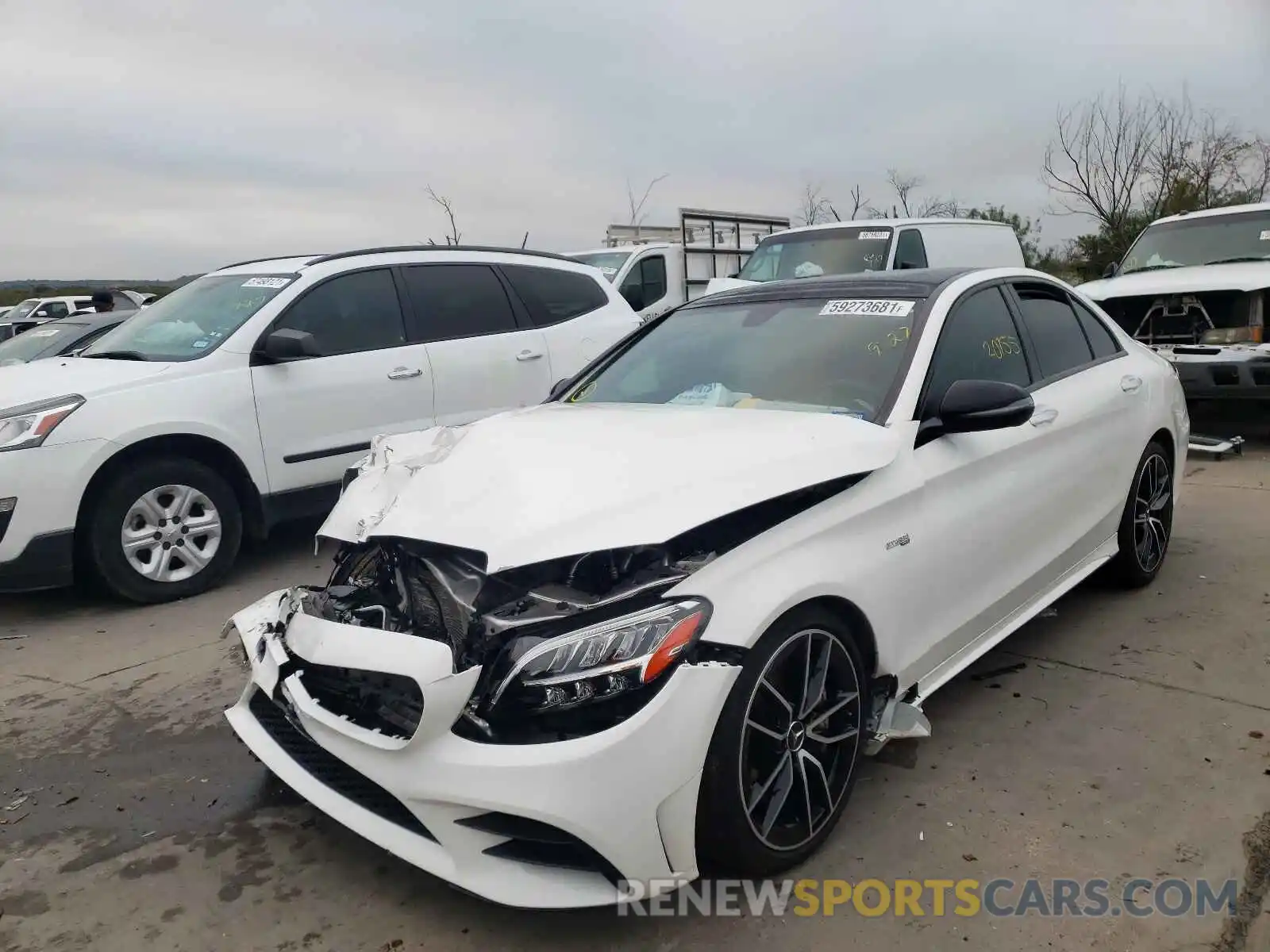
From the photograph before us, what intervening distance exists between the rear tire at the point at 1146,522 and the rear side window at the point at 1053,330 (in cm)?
66

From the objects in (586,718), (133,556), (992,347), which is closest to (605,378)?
(992,347)

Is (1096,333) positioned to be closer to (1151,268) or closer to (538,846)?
(538,846)

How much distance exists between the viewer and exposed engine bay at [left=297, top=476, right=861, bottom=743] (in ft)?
6.89

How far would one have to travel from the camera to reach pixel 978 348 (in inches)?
137

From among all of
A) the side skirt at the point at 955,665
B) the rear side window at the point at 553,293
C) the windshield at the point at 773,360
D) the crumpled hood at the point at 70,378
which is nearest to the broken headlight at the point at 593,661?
the side skirt at the point at 955,665

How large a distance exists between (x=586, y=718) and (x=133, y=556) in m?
3.83

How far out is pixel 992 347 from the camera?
3.59 metres

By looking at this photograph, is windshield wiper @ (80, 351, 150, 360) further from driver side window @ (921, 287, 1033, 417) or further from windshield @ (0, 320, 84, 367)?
driver side window @ (921, 287, 1033, 417)

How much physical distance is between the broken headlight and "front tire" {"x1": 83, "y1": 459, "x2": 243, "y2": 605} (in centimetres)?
361

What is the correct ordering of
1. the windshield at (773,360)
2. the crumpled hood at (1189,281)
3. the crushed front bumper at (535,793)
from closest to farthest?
the crushed front bumper at (535,793) → the windshield at (773,360) → the crumpled hood at (1189,281)

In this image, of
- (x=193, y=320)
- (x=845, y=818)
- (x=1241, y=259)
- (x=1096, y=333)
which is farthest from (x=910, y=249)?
(x=845, y=818)

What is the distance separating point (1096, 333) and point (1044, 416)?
1141 millimetres

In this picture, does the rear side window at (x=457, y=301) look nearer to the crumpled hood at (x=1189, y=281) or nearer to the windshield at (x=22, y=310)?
the crumpled hood at (x=1189, y=281)

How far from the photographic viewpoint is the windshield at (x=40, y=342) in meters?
8.85
